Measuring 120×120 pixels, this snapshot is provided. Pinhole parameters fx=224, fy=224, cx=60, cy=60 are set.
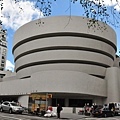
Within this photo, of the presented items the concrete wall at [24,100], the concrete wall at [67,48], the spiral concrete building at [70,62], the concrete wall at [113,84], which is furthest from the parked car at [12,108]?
the concrete wall at [113,84]

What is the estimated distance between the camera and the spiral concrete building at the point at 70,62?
47406mm

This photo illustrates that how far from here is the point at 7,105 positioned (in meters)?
30.6

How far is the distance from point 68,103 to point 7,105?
854 inches

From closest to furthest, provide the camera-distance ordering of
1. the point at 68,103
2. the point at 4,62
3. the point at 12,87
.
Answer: the point at 68,103 → the point at 12,87 → the point at 4,62

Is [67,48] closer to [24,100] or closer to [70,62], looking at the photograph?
[70,62]

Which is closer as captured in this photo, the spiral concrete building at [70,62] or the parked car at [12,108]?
the parked car at [12,108]

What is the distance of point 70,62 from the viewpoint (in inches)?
2076

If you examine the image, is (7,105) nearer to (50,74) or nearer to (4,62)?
(50,74)

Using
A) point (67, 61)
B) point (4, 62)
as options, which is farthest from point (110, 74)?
point (4, 62)

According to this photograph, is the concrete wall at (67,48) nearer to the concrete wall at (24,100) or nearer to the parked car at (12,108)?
the concrete wall at (24,100)

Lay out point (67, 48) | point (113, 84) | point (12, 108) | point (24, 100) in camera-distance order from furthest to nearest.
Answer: point (67, 48) < point (113, 84) < point (24, 100) < point (12, 108)

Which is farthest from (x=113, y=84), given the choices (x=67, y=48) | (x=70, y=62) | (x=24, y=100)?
(x=24, y=100)

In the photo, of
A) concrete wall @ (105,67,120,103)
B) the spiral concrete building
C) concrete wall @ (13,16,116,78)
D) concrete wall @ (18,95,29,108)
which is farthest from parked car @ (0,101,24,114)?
concrete wall @ (105,67,120,103)

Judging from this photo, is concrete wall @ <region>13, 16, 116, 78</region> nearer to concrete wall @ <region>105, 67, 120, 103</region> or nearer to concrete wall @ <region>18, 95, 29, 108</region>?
concrete wall @ <region>105, 67, 120, 103</region>
